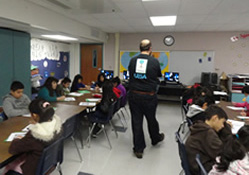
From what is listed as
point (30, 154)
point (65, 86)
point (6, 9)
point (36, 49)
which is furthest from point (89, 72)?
point (30, 154)

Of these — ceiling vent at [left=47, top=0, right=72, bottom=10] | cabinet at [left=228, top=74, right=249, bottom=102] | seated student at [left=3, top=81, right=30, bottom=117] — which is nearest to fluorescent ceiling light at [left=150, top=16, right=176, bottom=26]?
ceiling vent at [left=47, top=0, right=72, bottom=10]

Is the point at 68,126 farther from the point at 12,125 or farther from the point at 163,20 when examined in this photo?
the point at 163,20

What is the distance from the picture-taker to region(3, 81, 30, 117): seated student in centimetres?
248

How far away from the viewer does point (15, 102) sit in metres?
2.64

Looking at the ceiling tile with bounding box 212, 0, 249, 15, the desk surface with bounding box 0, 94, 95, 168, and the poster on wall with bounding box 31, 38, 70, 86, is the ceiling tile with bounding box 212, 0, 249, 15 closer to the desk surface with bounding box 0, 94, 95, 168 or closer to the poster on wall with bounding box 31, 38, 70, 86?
the desk surface with bounding box 0, 94, 95, 168

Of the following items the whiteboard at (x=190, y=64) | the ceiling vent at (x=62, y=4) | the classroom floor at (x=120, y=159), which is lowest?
the classroom floor at (x=120, y=159)

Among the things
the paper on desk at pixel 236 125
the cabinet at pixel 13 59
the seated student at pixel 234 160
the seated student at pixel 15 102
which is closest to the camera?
the seated student at pixel 234 160

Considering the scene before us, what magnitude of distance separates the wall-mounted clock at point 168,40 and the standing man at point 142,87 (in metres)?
4.27

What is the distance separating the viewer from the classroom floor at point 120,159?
8.15ft

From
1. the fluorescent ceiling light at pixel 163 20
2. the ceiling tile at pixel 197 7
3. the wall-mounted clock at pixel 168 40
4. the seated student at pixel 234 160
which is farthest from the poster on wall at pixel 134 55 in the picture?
the seated student at pixel 234 160

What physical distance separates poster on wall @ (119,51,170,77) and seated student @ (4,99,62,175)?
17.6ft

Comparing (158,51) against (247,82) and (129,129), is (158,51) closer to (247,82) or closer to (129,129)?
(247,82)

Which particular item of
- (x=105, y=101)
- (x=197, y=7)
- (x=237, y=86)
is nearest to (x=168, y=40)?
(x=237, y=86)

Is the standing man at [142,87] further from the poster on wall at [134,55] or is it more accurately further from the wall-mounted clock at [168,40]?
the wall-mounted clock at [168,40]
